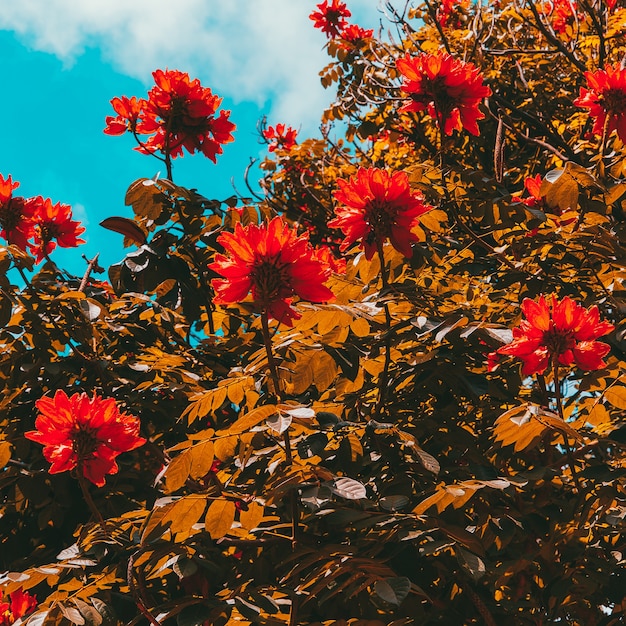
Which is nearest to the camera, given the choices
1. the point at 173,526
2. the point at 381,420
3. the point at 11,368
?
the point at 173,526

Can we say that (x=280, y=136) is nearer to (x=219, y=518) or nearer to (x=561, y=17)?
(x=561, y=17)

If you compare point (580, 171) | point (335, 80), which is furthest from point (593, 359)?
point (335, 80)

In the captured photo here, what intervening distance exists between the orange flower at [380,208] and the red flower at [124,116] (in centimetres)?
180

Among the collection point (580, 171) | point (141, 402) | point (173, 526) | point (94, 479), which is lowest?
point (173, 526)

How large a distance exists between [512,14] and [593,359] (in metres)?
4.92

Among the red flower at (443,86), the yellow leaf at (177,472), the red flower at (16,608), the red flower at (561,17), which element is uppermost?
the red flower at (561,17)

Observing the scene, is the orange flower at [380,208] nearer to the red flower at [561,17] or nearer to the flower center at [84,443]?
the flower center at [84,443]

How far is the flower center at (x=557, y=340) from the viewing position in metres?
Result: 2.32

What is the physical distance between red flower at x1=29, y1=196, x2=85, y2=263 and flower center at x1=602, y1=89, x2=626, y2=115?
2.79m

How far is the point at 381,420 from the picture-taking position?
8.34 ft

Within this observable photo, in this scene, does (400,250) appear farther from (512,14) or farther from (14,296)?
(512,14)

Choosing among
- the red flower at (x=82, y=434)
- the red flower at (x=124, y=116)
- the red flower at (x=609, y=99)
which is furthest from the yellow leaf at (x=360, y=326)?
the red flower at (x=124, y=116)

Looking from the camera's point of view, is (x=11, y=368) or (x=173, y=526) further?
(x=11, y=368)

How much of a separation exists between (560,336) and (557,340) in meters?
0.02
